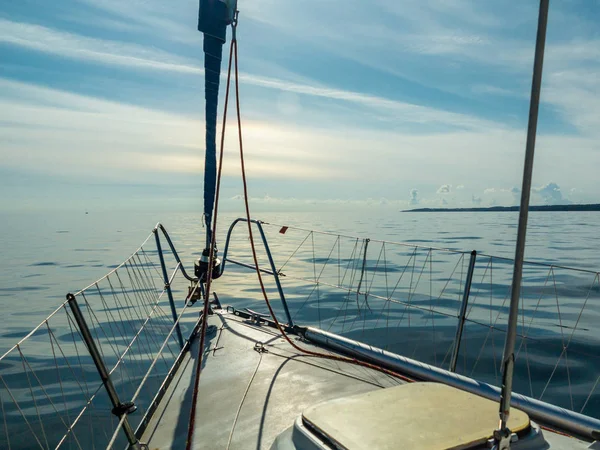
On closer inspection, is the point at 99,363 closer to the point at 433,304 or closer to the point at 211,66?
the point at 211,66

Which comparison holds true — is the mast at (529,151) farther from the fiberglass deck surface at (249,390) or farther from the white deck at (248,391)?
the fiberglass deck surface at (249,390)

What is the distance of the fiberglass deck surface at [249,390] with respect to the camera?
439 centimetres

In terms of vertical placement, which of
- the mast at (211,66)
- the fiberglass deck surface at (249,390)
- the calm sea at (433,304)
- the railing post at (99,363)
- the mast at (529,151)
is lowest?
the calm sea at (433,304)

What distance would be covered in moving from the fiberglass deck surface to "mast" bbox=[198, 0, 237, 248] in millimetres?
3050

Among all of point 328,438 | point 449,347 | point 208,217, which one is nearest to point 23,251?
point 208,217

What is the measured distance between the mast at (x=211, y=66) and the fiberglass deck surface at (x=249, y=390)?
305 cm

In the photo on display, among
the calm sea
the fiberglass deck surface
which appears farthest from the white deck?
the calm sea

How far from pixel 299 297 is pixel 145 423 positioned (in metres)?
11.7

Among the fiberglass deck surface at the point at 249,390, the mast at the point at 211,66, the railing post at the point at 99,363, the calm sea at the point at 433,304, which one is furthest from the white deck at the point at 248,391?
the mast at the point at 211,66

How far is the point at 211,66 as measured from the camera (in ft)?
26.5

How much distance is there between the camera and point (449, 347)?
31.7 feet

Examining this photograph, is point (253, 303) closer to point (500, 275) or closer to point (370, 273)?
point (370, 273)

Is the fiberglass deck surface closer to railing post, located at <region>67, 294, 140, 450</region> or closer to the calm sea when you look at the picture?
railing post, located at <region>67, 294, 140, 450</region>

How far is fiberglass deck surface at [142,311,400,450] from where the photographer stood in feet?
14.4
